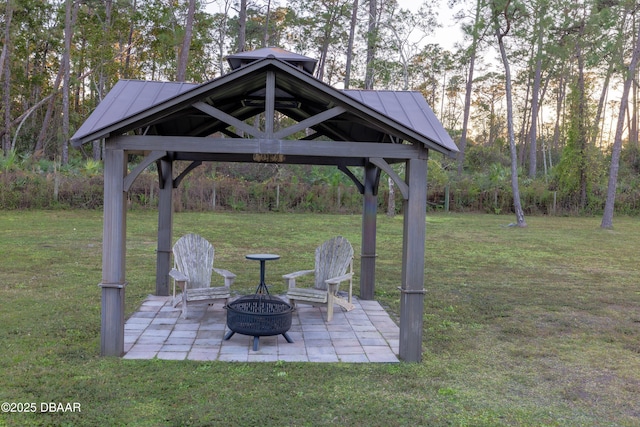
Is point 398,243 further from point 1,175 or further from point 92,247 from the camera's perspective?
point 1,175

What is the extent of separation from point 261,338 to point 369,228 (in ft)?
7.74

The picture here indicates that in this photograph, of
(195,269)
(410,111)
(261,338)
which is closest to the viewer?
(410,111)

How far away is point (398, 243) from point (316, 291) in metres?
7.30

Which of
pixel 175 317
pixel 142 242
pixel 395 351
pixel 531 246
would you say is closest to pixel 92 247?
pixel 142 242

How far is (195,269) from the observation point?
635 cm

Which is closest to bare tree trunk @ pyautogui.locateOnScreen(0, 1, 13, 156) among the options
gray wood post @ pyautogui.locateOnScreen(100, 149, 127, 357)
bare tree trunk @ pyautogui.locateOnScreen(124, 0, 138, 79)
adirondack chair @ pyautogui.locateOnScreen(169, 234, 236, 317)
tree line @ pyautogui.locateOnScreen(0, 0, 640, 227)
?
tree line @ pyautogui.locateOnScreen(0, 0, 640, 227)

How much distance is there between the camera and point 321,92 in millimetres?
4492

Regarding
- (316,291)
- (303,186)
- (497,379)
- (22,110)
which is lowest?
(497,379)

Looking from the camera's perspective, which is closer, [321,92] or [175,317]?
[321,92]

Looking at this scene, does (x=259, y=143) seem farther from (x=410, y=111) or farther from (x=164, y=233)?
(x=164, y=233)

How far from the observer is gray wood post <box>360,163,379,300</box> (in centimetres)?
695

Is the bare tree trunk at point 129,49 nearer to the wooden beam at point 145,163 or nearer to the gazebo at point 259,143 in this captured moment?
the gazebo at point 259,143

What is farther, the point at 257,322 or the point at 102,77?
the point at 102,77

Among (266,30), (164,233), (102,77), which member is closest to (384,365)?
(164,233)
